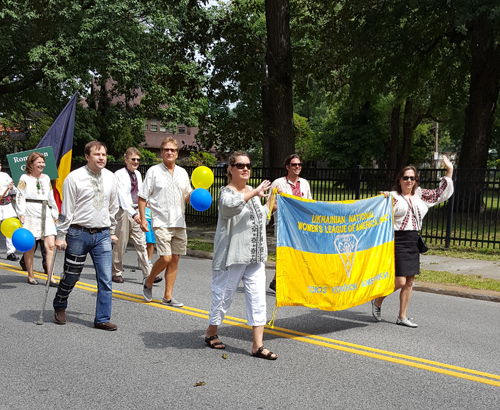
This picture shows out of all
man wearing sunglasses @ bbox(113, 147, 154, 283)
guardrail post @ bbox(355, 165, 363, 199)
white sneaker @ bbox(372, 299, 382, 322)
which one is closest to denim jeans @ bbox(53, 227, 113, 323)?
man wearing sunglasses @ bbox(113, 147, 154, 283)

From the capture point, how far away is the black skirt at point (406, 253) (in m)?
6.52

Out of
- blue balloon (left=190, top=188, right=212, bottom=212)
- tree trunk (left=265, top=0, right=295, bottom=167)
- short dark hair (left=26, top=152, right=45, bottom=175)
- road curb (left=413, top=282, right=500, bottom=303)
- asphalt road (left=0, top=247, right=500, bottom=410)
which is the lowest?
asphalt road (left=0, top=247, right=500, bottom=410)

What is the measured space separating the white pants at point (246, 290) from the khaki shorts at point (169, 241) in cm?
182

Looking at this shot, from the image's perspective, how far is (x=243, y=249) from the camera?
515 centimetres

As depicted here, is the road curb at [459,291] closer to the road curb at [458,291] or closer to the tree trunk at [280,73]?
the road curb at [458,291]

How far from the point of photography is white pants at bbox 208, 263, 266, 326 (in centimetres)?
515

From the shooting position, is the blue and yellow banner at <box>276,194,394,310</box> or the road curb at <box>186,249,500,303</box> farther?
the road curb at <box>186,249,500,303</box>

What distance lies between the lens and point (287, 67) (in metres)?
15.5

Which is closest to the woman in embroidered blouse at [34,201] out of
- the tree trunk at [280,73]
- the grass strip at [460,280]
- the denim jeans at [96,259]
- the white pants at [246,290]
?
the denim jeans at [96,259]

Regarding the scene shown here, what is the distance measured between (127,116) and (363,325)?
25.9 metres

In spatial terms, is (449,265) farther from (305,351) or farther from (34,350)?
(34,350)

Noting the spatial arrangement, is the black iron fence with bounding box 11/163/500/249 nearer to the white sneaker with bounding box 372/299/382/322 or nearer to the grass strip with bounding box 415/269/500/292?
the grass strip with bounding box 415/269/500/292

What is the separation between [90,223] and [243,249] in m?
1.85

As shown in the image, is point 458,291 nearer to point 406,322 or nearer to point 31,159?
point 406,322
